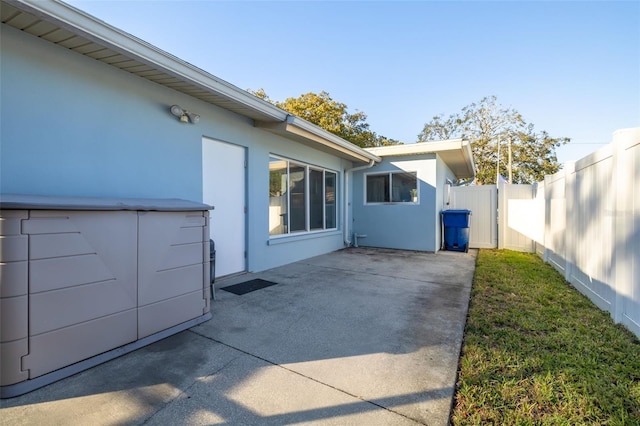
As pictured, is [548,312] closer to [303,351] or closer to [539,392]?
[539,392]

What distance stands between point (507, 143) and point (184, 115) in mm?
26148

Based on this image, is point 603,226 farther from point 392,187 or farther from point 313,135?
point 392,187

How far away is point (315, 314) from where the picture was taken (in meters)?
3.30

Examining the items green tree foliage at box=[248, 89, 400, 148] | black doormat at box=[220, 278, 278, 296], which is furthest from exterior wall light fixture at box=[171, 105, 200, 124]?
green tree foliage at box=[248, 89, 400, 148]

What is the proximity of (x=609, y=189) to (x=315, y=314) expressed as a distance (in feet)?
11.6

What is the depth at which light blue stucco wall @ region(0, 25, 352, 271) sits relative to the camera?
254cm

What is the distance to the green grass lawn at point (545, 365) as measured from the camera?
1692 mm

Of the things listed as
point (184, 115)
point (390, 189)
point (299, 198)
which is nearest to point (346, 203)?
point (390, 189)

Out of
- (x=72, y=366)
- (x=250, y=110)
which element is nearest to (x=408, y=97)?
(x=250, y=110)

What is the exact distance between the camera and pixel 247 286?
14.4ft

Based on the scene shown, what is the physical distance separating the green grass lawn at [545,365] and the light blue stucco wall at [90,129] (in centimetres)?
380

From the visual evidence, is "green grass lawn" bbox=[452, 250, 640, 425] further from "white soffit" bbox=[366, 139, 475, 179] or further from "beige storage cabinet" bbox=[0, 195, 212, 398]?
"white soffit" bbox=[366, 139, 475, 179]

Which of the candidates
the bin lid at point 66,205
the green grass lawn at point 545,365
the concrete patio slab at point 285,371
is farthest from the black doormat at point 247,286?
the green grass lawn at point 545,365

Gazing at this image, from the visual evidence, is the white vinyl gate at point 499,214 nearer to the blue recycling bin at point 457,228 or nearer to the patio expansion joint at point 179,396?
the blue recycling bin at point 457,228
